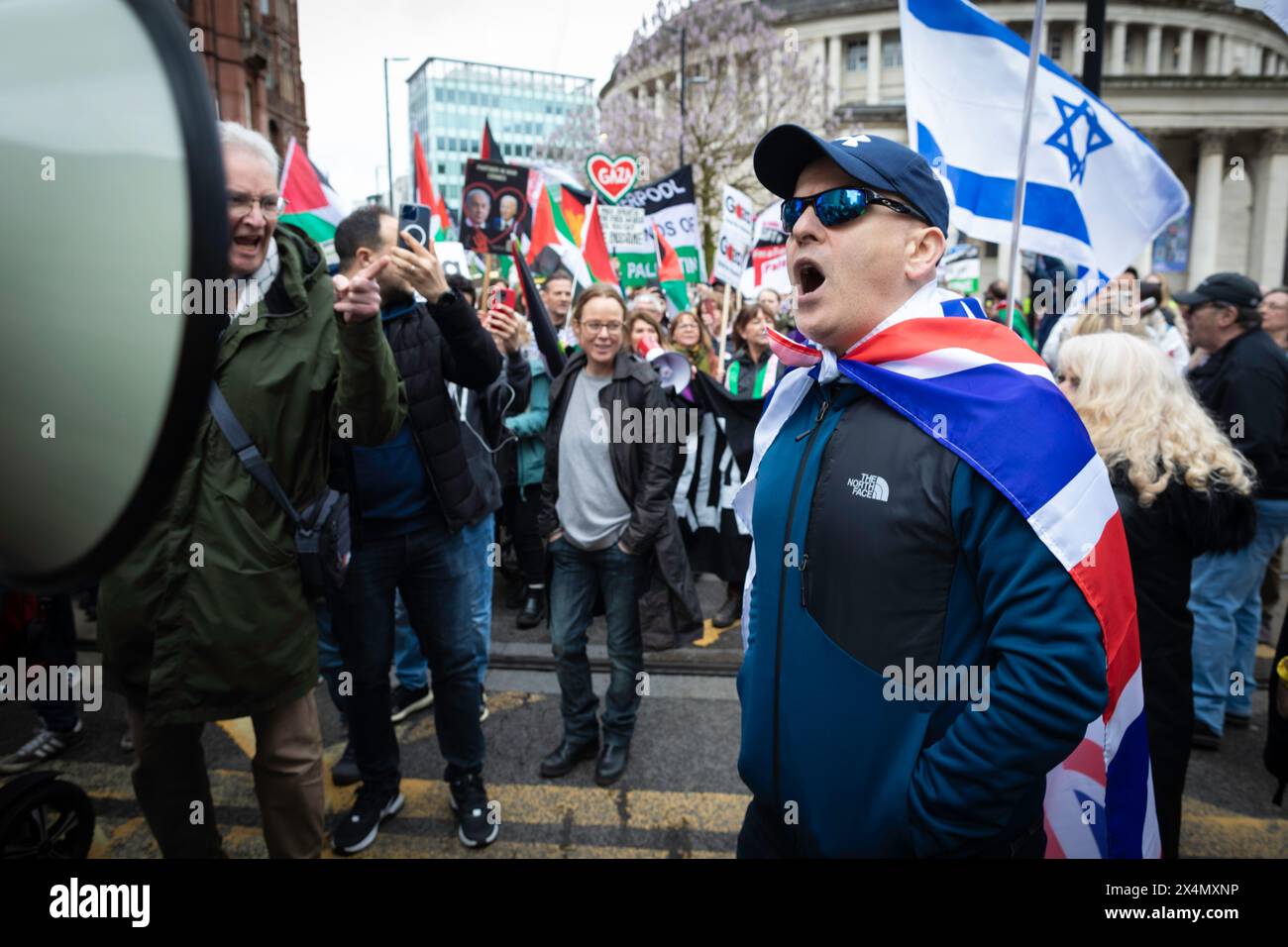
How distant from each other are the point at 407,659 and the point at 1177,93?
160 ft

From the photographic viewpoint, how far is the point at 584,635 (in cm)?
352

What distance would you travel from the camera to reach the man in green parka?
7.02 ft

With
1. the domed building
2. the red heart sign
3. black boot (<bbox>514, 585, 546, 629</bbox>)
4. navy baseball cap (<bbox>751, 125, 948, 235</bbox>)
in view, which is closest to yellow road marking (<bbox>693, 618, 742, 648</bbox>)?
black boot (<bbox>514, 585, 546, 629</bbox>)

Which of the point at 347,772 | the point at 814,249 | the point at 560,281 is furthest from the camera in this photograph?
the point at 560,281


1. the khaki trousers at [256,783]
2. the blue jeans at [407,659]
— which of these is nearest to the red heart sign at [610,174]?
the blue jeans at [407,659]

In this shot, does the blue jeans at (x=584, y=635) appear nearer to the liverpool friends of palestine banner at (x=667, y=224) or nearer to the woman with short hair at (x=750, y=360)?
the woman with short hair at (x=750, y=360)

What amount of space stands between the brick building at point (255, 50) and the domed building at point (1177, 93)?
14102 millimetres

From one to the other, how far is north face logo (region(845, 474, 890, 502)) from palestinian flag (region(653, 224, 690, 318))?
778cm

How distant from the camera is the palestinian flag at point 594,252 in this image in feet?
25.4

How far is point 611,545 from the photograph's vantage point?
346cm

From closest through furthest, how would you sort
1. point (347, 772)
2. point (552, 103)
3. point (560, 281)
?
point (347, 772)
point (560, 281)
point (552, 103)
